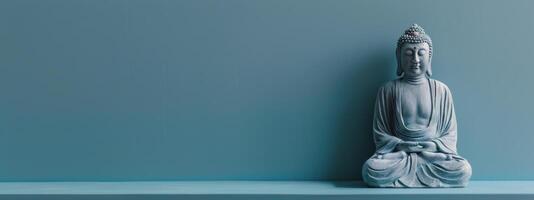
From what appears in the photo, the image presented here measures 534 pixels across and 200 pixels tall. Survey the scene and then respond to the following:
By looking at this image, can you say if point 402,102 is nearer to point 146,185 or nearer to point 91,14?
point 146,185

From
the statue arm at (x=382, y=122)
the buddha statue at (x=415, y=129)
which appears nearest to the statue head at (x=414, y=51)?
the buddha statue at (x=415, y=129)

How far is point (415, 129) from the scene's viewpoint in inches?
126

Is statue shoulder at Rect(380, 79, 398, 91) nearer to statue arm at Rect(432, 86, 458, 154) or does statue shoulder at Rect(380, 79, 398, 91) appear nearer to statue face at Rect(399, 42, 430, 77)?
statue face at Rect(399, 42, 430, 77)

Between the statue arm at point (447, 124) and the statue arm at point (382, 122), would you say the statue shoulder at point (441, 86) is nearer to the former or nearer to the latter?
the statue arm at point (447, 124)

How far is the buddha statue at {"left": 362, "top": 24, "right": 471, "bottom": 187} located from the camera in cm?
306

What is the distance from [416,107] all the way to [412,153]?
256 mm

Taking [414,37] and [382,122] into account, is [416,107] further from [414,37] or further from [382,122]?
[414,37]

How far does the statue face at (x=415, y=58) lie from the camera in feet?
10.5

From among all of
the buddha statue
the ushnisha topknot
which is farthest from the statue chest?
the ushnisha topknot

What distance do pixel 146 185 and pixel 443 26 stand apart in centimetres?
175

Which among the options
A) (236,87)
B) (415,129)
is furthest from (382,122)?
(236,87)

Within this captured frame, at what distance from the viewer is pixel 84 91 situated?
11.3 feet

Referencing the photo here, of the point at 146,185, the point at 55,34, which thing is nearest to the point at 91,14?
the point at 55,34

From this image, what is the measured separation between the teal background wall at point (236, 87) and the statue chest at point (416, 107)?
8.6 inches
